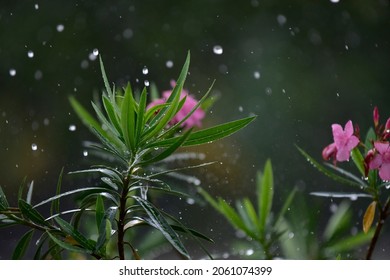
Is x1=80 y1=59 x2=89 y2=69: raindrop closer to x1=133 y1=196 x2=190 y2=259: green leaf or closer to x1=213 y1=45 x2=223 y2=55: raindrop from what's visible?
x1=213 y1=45 x2=223 y2=55: raindrop

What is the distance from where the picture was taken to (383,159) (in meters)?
0.81

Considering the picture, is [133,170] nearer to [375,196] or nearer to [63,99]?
[375,196]

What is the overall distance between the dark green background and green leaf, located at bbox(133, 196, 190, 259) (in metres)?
1.67

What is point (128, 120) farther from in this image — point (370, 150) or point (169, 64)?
point (169, 64)

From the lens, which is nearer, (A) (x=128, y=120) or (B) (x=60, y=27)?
(A) (x=128, y=120)

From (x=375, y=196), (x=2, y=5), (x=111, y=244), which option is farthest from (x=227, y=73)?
(x=375, y=196)

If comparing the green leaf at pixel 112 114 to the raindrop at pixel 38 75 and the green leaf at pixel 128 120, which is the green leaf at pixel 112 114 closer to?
the green leaf at pixel 128 120

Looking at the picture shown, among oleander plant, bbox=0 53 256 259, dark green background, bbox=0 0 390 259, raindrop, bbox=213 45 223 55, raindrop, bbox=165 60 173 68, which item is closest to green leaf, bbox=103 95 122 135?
oleander plant, bbox=0 53 256 259

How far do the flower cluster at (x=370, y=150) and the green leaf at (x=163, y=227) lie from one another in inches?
9.3

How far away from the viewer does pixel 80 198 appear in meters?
0.84

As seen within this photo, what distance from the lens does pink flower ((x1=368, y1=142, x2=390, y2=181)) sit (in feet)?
2.64

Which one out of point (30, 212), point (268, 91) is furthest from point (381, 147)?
point (268, 91)

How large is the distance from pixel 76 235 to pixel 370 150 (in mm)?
378
